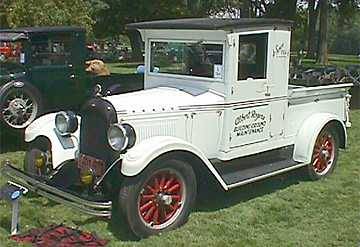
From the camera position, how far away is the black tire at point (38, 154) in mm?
5609

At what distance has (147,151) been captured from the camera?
468 cm

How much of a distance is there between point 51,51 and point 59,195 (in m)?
4.28

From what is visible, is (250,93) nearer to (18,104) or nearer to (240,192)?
(240,192)

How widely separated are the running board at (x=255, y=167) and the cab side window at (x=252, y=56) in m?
0.94

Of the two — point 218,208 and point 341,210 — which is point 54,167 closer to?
point 218,208

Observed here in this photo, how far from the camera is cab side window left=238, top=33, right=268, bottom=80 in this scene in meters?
5.80

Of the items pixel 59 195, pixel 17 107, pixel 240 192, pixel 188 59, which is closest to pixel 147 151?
pixel 59 195

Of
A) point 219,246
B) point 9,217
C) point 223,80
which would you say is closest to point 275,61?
point 223,80

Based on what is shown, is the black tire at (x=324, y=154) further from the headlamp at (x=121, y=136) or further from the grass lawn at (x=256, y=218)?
the headlamp at (x=121, y=136)

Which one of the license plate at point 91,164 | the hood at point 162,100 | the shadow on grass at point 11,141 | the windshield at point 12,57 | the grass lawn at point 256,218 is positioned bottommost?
the grass lawn at point 256,218

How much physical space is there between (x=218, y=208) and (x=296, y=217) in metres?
0.81

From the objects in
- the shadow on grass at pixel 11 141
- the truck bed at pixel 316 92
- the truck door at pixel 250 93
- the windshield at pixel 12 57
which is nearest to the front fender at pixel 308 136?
the truck bed at pixel 316 92

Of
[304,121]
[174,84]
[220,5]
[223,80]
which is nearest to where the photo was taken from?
[223,80]

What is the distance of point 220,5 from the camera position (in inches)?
995
